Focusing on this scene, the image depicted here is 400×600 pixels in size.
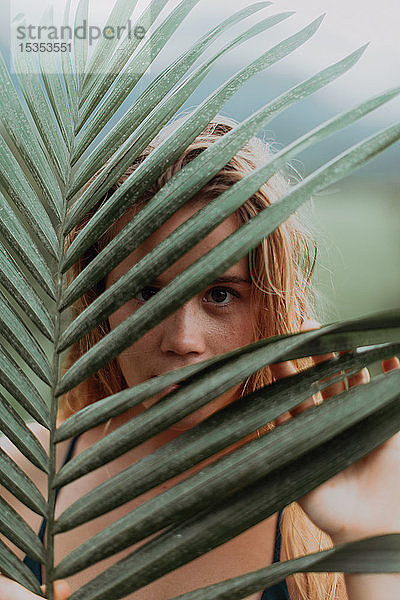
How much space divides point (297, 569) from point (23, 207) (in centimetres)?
32

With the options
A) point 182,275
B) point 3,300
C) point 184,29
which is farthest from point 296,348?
point 184,29

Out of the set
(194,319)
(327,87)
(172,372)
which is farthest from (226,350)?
(327,87)

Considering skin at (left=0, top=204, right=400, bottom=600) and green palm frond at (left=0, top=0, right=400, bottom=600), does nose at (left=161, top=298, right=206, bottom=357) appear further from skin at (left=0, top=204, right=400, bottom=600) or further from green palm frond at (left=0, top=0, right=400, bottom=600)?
green palm frond at (left=0, top=0, right=400, bottom=600)

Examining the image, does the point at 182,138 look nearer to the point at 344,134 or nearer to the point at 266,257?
the point at 266,257

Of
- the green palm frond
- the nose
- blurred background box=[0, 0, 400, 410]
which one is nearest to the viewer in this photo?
the green palm frond

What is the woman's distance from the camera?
0.44 meters

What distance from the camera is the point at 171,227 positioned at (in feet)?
1.90

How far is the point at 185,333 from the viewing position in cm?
56

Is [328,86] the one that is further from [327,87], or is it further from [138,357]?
[138,357]

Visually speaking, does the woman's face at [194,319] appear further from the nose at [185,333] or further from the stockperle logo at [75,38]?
the stockperle logo at [75,38]

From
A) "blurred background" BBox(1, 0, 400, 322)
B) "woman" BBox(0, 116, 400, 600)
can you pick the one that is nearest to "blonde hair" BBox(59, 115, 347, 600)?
"woman" BBox(0, 116, 400, 600)

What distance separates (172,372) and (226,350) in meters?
0.24

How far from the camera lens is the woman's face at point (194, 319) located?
1.87ft

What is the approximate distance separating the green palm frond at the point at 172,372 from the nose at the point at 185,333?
5.8 inches
